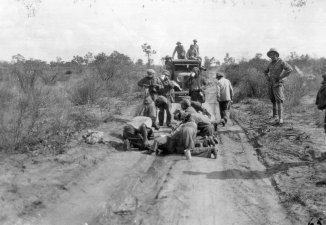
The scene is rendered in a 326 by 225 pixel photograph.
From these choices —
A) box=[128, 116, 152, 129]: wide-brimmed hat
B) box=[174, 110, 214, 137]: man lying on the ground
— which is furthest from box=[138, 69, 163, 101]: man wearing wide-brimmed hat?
box=[128, 116, 152, 129]: wide-brimmed hat

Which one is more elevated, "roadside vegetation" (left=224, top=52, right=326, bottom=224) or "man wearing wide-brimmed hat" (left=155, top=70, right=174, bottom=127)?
"man wearing wide-brimmed hat" (left=155, top=70, right=174, bottom=127)

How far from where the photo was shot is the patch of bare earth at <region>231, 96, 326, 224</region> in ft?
21.1

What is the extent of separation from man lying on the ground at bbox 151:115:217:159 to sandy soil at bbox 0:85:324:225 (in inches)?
11.0

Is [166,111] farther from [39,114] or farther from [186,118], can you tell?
[39,114]

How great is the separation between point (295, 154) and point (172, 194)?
3.66 meters

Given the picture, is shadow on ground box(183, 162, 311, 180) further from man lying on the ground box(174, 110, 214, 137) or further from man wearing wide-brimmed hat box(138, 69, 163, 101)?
man wearing wide-brimmed hat box(138, 69, 163, 101)

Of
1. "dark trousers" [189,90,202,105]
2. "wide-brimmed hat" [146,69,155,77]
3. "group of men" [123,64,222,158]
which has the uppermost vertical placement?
"wide-brimmed hat" [146,69,155,77]

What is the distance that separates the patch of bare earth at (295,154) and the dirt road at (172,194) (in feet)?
0.81

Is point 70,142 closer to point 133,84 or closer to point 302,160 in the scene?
point 302,160

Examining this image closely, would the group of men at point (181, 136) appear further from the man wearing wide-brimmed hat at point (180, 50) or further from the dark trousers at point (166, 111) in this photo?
the man wearing wide-brimmed hat at point (180, 50)

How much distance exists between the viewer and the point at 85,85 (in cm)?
1805

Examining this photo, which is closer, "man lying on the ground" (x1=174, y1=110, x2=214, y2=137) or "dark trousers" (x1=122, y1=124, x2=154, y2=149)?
"dark trousers" (x1=122, y1=124, x2=154, y2=149)

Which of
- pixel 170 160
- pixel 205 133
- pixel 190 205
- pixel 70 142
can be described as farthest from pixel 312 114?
pixel 190 205

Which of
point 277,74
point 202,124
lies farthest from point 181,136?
point 277,74
